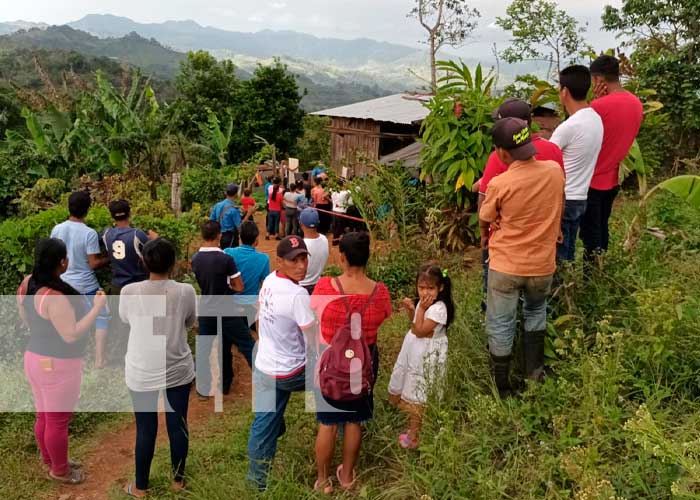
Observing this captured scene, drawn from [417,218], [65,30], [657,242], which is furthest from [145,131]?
[65,30]

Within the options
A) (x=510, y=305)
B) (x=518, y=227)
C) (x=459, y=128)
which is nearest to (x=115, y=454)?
(x=510, y=305)

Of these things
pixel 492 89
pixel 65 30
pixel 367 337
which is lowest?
pixel 367 337

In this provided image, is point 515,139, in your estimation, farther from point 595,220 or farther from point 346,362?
point 595,220

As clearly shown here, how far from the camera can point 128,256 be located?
Result: 17.4 feet

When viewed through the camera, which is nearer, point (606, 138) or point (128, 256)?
point (606, 138)

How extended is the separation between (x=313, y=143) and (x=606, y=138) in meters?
23.5

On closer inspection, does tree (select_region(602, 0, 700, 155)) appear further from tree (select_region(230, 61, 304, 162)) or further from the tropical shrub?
tree (select_region(230, 61, 304, 162))

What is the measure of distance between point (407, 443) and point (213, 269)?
7.39 ft

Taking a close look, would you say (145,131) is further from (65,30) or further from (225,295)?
(65,30)

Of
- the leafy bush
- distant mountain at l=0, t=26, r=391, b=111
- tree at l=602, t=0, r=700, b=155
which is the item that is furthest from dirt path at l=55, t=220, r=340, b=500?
distant mountain at l=0, t=26, r=391, b=111

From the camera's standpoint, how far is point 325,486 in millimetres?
3451

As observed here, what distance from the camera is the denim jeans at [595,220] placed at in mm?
4453

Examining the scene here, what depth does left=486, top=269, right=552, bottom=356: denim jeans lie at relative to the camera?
3.37 m

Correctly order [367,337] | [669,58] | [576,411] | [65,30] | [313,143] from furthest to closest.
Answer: [65,30] < [313,143] < [669,58] < [367,337] < [576,411]
